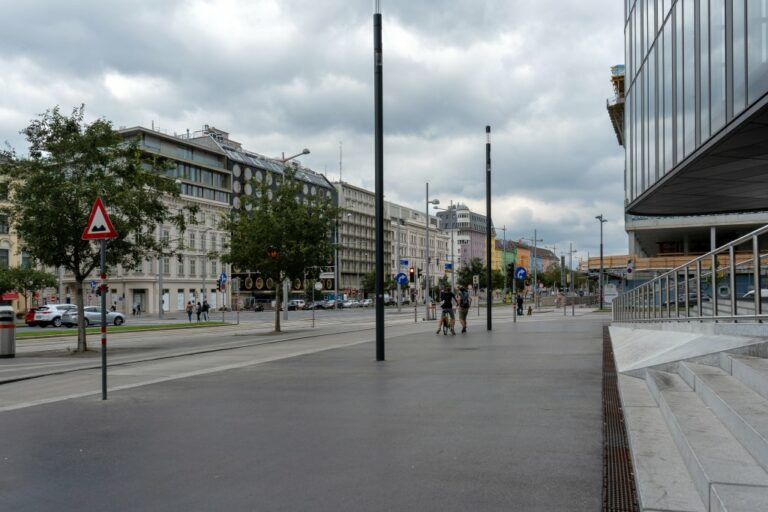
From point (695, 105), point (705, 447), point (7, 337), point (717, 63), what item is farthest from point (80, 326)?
point (705, 447)

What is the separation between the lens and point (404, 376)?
36.0 ft

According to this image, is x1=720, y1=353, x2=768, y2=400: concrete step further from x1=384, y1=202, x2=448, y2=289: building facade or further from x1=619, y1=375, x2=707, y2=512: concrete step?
x1=384, y1=202, x2=448, y2=289: building facade

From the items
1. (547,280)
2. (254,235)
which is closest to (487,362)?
(254,235)

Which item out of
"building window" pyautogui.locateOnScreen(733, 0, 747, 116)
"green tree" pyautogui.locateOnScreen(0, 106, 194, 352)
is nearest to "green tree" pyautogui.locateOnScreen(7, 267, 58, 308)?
"green tree" pyautogui.locateOnScreen(0, 106, 194, 352)

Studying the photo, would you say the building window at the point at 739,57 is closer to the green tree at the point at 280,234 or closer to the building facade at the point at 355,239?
the green tree at the point at 280,234

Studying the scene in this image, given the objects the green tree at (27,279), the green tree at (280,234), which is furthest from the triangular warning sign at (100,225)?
the green tree at (27,279)

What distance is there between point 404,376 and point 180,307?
3241 inches

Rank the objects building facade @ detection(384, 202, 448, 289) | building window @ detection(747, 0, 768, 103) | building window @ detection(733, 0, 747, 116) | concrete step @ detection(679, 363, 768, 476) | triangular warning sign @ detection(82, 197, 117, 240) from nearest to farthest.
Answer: concrete step @ detection(679, 363, 768, 476)
triangular warning sign @ detection(82, 197, 117, 240)
building window @ detection(747, 0, 768, 103)
building window @ detection(733, 0, 747, 116)
building facade @ detection(384, 202, 448, 289)

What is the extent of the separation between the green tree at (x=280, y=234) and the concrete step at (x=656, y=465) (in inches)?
933

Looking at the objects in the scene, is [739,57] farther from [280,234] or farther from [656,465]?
[280,234]

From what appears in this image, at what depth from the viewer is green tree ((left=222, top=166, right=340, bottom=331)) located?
29.5m

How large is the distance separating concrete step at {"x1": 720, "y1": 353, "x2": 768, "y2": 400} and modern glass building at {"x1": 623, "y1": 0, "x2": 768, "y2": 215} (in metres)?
6.49

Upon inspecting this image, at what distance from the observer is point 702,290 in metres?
10.6

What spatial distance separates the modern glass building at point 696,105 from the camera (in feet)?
40.5
